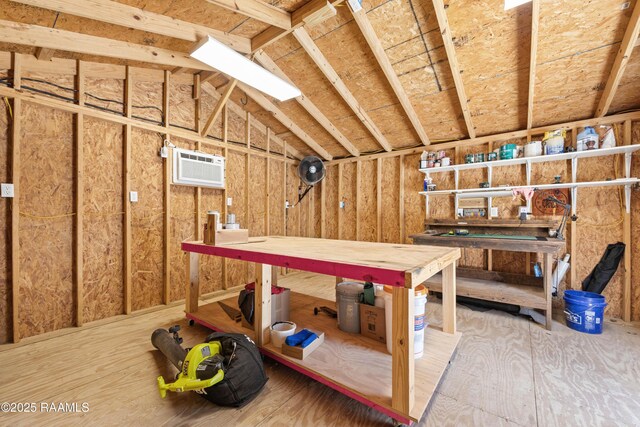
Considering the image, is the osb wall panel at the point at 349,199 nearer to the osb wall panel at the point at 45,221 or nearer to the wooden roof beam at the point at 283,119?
the wooden roof beam at the point at 283,119

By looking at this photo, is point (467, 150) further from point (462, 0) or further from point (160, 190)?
point (160, 190)

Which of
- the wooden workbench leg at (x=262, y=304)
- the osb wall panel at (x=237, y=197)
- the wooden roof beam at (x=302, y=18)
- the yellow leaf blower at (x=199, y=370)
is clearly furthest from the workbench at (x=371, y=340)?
the wooden roof beam at (x=302, y=18)

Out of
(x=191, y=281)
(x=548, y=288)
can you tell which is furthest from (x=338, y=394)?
(x=548, y=288)

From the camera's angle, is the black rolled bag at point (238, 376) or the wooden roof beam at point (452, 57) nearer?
the black rolled bag at point (238, 376)

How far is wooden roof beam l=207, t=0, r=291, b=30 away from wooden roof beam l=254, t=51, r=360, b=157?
25.9 inches

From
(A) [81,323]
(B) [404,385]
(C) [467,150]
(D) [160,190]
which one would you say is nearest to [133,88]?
(D) [160,190]

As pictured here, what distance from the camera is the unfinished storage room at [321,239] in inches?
60.3

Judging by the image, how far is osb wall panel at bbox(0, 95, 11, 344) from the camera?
2264mm

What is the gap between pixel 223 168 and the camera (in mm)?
3805

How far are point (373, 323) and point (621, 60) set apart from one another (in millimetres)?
3187

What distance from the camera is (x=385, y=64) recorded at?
2.85 m

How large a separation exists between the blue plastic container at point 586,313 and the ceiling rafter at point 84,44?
189 inches

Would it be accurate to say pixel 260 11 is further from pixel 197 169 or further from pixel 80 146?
pixel 80 146

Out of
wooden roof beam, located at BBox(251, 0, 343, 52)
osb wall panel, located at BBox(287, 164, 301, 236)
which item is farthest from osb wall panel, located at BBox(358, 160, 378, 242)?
wooden roof beam, located at BBox(251, 0, 343, 52)
